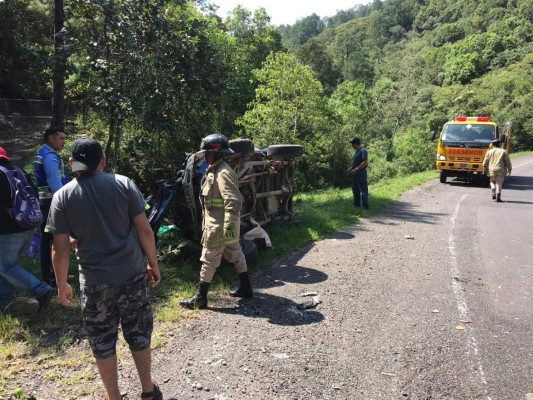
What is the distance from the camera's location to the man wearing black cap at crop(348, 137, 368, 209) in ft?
32.8

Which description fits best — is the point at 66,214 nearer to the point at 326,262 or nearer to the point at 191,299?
the point at 191,299

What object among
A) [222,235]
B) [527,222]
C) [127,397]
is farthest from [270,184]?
[527,222]

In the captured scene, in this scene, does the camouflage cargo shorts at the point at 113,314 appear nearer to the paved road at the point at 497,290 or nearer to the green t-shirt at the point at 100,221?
the green t-shirt at the point at 100,221

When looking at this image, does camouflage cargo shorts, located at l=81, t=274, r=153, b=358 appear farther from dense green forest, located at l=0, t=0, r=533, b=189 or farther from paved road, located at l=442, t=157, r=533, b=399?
dense green forest, located at l=0, t=0, r=533, b=189

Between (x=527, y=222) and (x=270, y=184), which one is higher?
(x=270, y=184)

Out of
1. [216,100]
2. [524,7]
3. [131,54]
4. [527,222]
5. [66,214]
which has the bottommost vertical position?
[527,222]

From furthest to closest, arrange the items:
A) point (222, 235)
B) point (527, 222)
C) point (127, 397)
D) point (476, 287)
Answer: point (527, 222) < point (476, 287) < point (222, 235) < point (127, 397)

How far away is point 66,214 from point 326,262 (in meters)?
4.55

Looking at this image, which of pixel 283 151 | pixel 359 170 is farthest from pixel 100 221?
pixel 359 170

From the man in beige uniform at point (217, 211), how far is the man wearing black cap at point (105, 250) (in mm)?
1709

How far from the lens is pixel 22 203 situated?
4.29 metres

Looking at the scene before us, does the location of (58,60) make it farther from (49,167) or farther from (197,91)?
(49,167)

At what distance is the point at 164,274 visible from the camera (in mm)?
5871

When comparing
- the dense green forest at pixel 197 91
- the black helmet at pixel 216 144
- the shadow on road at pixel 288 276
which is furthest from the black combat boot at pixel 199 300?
the dense green forest at pixel 197 91
